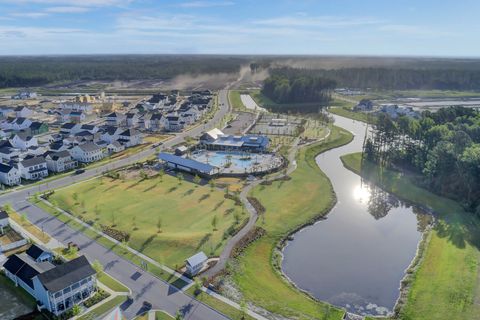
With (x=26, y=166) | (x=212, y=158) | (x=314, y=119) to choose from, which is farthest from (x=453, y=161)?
(x=26, y=166)

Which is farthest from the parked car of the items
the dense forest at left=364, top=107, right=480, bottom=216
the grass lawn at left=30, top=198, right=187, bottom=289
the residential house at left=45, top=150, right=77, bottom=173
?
the residential house at left=45, top=150, right=77, bottom=173

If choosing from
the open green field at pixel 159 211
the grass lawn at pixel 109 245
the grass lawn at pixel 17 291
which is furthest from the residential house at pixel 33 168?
the grass lawn at pixel 17 291

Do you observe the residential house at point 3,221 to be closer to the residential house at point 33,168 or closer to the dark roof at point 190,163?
the residential house at point 33,168

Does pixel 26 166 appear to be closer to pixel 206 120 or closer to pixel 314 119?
pixel 206 120

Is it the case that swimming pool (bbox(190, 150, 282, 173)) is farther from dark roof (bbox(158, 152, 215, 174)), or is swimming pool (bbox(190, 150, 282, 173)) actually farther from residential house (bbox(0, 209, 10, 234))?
residential house (bbox(0, 209, 10, 234))

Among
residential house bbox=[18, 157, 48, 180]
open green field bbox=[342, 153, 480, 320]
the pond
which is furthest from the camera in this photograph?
residential house bbox=[18, 157, 48, 180]

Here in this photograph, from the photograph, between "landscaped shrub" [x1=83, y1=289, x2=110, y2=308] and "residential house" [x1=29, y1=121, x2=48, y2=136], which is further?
"residential house" [x1=29, y1=121, x2=48, y2=136]
